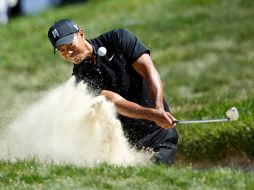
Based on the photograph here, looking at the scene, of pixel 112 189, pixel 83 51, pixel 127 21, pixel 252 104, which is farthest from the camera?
pixel 127 21

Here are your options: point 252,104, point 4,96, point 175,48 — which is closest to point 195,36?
point 175,48

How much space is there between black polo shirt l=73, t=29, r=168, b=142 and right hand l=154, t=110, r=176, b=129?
51 cm

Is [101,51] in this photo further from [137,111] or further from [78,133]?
[78,133]

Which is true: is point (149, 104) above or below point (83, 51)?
below

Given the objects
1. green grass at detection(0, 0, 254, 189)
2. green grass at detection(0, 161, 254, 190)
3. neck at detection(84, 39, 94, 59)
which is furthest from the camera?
neck at detection(84, 39, 94, 59)

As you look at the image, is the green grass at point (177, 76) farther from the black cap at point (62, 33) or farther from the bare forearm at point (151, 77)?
the black cap at point (62, 33)

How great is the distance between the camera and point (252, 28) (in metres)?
23.8

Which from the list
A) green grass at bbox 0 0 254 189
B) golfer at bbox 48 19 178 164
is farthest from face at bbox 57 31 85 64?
green grass at bbox 0 0 254 189

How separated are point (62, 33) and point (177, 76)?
439 inches

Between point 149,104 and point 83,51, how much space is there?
86cm

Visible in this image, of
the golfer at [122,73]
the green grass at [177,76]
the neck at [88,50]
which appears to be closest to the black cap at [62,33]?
the golfer at [122,73]

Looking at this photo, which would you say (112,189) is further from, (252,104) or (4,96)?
(4,96)

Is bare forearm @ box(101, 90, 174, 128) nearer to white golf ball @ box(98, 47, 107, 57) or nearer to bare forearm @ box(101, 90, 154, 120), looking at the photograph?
bare forearm @ box(101, 90, 154, 120)

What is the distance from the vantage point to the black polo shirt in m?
9.43
